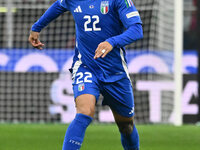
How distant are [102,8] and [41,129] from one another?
17.1 ft

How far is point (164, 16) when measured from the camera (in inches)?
472

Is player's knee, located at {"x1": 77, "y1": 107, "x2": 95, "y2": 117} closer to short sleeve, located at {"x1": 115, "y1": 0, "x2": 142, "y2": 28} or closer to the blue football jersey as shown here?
the blue football jersey

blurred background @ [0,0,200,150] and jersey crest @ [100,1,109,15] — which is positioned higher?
jersey crest @ [100,1,109,15]

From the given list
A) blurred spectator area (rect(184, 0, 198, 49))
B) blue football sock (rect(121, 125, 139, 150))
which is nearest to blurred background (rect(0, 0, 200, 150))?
blurred spectator area (rect(184, 0, 198, 49))

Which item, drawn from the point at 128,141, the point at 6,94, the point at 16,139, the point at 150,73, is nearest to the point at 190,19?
the point at 150,73

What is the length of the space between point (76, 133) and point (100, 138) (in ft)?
13.2

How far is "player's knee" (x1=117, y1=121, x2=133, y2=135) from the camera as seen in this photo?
5.46 meters

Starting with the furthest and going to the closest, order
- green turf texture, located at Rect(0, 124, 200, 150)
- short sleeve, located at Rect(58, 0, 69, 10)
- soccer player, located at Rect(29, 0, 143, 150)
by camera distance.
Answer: green turf texture, located at Rect(0, 124, 200, 150)
short sleeve, located at Rect(58, 0, 69, 10)
soccer player, located at Rect(29, 0, 143, 150)

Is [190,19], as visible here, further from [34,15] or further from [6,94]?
[6,94]

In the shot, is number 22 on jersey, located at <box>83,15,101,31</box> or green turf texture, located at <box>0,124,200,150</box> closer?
number 22 on jersey, located at <box>83,15,101,31</box>

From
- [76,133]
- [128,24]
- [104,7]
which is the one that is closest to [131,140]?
[76,133]

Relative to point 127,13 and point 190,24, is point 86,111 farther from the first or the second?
point 190,24

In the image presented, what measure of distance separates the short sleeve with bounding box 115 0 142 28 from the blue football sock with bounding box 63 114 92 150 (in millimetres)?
874

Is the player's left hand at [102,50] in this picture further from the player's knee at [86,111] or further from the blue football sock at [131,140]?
the blue football sock at [131,140]
